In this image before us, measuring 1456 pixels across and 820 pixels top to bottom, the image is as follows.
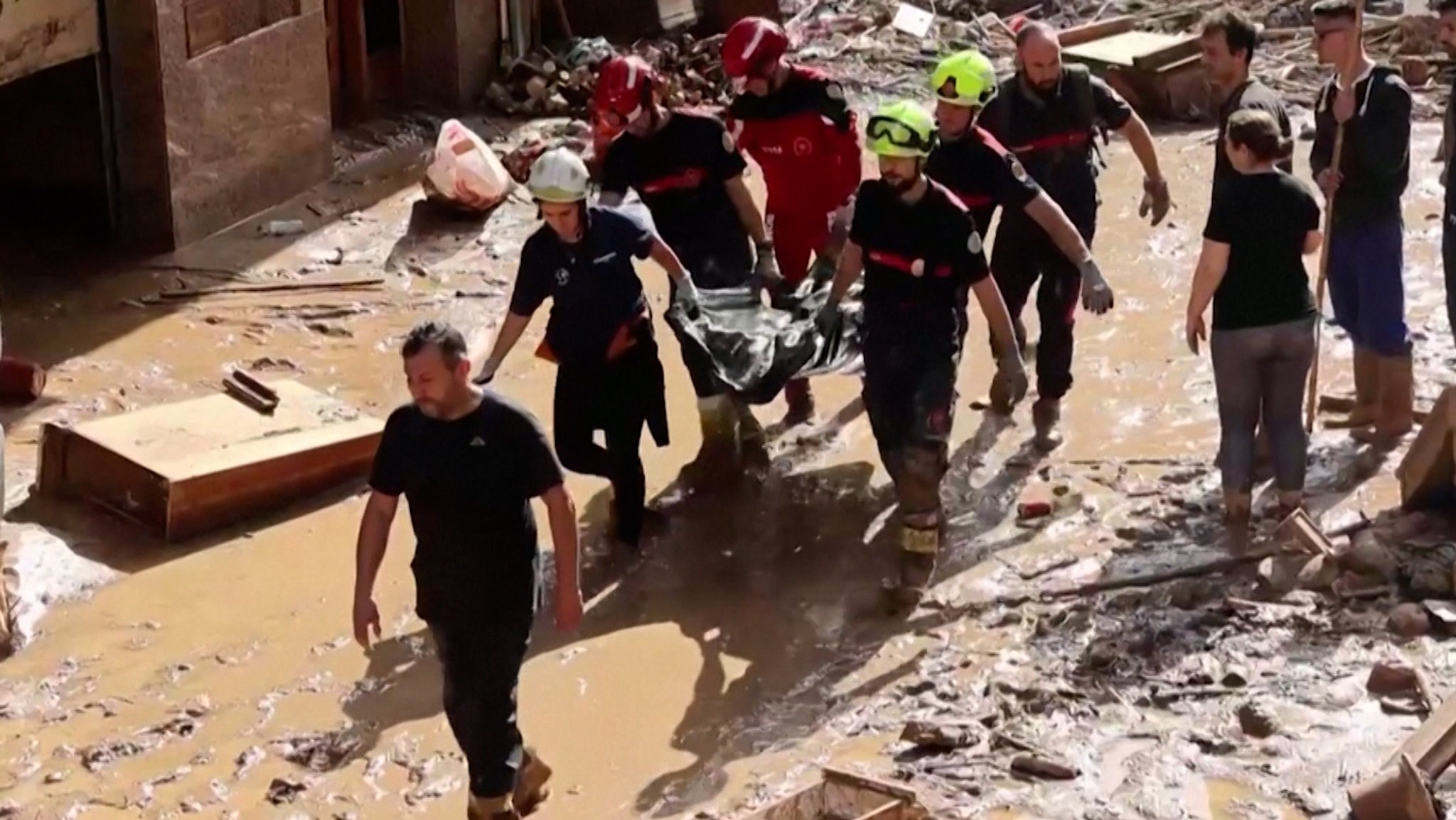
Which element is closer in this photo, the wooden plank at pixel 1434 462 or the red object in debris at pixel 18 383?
the wooden plank at pixel 1434 462

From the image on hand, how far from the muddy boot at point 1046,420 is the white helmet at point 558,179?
2.77 metres

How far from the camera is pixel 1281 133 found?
27.9 ft

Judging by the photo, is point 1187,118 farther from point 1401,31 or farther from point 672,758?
point 672,758

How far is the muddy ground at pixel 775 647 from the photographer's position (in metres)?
7.11

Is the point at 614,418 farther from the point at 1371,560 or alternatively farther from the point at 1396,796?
the point at 1396,796

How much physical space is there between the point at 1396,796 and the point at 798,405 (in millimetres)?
4395

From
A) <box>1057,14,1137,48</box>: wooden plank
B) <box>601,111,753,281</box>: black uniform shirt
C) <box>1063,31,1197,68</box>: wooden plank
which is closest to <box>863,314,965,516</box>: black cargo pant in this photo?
<box>601,111,753,281</box>: black uniform shirt

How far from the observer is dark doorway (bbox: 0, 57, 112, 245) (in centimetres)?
1280

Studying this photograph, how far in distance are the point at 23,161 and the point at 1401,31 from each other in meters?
9.77

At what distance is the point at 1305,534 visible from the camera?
328 inches

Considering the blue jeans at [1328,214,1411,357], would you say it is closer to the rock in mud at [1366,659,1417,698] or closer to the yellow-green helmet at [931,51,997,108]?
the yellow-green helmet at [931,51,997,108]

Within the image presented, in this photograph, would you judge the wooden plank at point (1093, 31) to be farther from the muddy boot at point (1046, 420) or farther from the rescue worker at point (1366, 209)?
the rescue worker at point (1366, 209)

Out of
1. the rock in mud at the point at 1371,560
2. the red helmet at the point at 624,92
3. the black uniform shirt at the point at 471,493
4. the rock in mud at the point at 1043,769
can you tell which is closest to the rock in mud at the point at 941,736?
the rock in mud at the point at 1043,769

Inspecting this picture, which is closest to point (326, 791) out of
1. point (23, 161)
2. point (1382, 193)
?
point (1382, 193)
